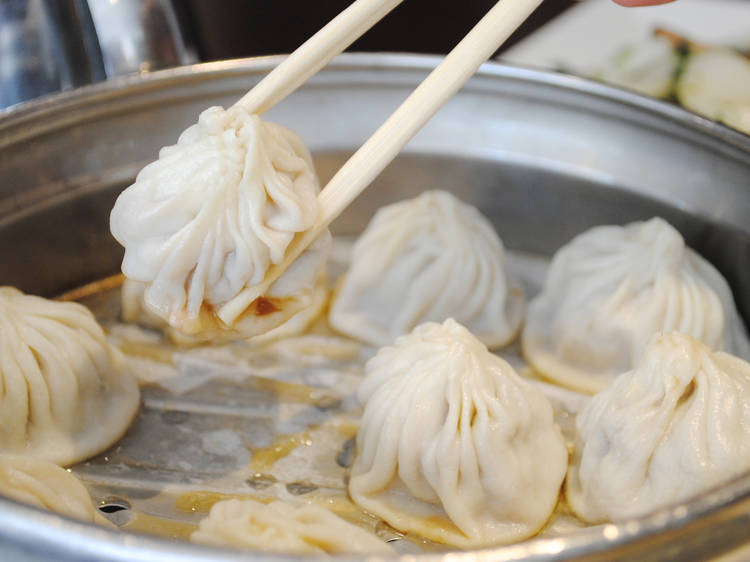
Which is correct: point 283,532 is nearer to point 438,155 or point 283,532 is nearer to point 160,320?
point 160,320

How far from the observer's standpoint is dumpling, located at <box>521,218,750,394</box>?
6.14ft

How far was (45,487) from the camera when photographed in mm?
1305

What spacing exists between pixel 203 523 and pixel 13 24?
4.61ft

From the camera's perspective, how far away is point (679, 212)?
2.07m

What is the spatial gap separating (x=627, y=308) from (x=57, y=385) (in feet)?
4.03

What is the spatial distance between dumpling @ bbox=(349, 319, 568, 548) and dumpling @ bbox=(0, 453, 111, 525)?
50 centimetres

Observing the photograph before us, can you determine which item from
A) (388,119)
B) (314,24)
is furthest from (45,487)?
(314,24)

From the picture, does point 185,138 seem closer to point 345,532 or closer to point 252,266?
point 252,266

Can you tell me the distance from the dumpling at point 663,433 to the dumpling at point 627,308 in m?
0.28

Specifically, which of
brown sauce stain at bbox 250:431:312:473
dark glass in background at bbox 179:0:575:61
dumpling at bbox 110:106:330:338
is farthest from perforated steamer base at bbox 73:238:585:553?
Result: dark glass in background at bbox 179:0:575:61

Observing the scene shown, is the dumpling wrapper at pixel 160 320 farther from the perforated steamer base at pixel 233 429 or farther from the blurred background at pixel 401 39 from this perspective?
the blurred background at pixel 401 39

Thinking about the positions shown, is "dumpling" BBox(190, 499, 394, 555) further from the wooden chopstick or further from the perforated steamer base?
the wooden chopstick

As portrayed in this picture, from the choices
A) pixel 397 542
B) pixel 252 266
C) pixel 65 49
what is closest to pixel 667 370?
pixel 397 542

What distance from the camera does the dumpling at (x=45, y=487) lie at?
4.17 feet
